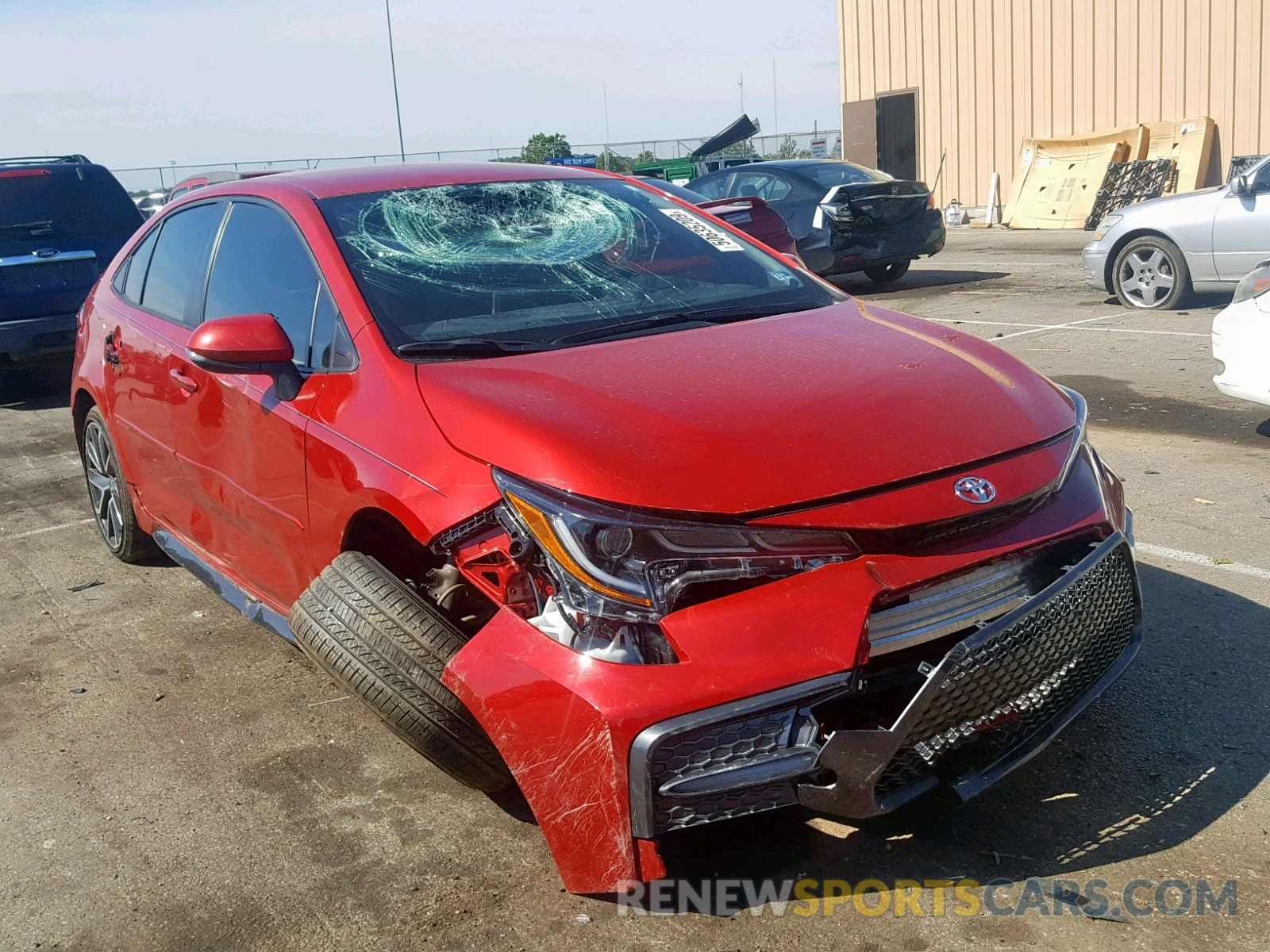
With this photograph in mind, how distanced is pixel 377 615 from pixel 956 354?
1665 millimetres

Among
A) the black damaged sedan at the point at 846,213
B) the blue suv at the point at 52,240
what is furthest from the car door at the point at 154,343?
the black damaged sedan at the point at 846,213

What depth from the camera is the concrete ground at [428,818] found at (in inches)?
106

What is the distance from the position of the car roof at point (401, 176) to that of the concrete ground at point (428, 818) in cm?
163

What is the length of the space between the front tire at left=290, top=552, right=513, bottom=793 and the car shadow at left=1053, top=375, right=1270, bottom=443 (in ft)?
16.2

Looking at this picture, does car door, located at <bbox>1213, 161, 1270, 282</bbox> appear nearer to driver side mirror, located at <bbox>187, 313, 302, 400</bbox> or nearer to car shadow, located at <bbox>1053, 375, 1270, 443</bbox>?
car shadow, located at <bbox>1053, 375, 1270, 443</bbox>

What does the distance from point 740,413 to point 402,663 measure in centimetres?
98

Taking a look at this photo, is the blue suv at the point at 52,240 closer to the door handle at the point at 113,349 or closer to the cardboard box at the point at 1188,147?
the door handle at the point at 113,349

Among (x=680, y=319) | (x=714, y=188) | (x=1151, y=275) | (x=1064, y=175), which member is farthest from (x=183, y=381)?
(x=1064, y=175)

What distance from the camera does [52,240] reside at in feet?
33.2

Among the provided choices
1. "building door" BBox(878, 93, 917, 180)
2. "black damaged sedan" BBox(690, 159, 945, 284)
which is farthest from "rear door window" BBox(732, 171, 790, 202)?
"building door" BBox(878, 93, 917, 180)

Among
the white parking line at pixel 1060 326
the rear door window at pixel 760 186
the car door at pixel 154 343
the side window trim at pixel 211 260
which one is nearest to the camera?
the side window trim at pixel 211 260

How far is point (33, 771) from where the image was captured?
12.1 feet

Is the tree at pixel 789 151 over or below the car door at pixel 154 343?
over

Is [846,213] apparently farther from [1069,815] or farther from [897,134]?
[897,134]
